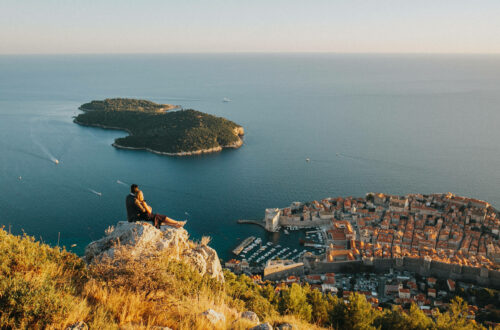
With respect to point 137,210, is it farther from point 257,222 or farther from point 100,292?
point 257,222

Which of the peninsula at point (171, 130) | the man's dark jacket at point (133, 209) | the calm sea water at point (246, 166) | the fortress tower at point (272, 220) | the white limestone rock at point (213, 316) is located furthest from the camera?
the peninsula at point (171, 130)

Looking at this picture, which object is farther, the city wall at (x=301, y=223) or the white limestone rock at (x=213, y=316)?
the city wall at (x=301, y=223)

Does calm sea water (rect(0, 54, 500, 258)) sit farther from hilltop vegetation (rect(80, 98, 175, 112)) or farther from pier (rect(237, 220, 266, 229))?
hilltop vegetation (rect(80, 98, 175, 112))

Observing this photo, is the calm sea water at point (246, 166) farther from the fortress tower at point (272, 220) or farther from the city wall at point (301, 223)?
the city wall at point (301, 223)

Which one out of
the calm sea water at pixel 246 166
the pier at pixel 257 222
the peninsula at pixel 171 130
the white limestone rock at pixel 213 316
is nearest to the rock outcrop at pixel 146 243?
the white limestone rock at pixel 213 316

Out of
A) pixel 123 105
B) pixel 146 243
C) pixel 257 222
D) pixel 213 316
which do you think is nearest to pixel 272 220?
pixel 257 222

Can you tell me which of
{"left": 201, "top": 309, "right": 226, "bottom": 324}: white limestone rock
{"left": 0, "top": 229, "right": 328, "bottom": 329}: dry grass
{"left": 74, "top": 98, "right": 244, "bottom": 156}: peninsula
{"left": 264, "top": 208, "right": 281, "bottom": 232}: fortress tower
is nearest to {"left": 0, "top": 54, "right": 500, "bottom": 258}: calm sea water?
{"left": 264, "top": 208, "right": 281, "bottom": 232}: fortress tower

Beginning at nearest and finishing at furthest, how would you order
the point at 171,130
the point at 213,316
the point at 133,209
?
the point at 213,316
the point at 133,209
the point at 171,130
